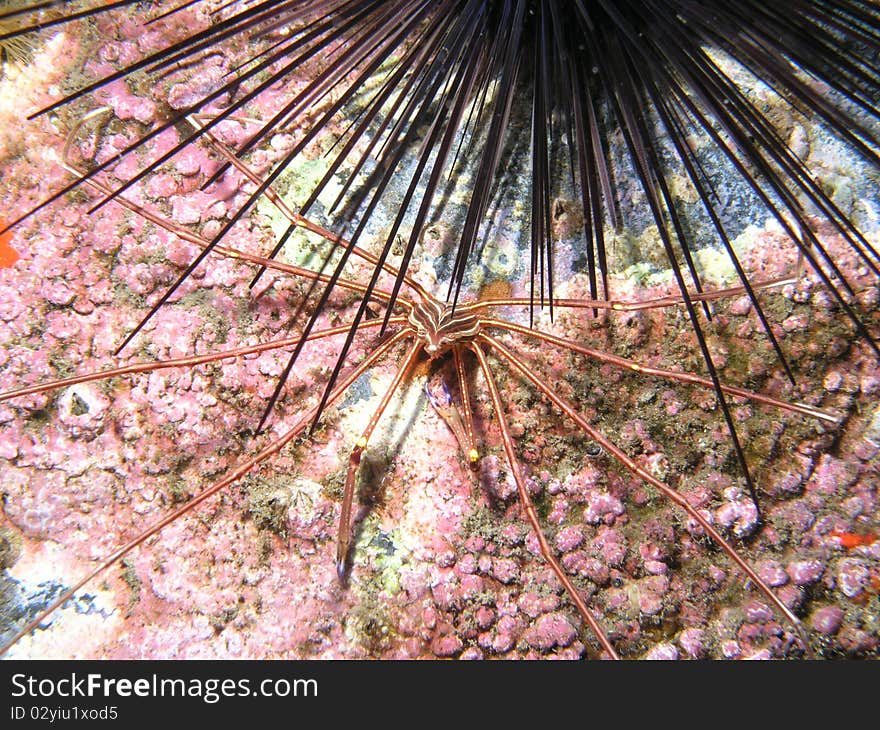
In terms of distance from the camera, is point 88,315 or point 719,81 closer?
point 719,81

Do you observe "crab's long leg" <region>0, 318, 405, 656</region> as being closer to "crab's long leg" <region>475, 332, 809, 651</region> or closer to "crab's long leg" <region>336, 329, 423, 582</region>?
"crab's long leg" <region>336, 329, 423, 582</region>

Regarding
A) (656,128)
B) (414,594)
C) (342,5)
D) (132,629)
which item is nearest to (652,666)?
(414,594)

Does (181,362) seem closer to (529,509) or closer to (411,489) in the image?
(411,489)

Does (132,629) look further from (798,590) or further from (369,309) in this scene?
(798,590)

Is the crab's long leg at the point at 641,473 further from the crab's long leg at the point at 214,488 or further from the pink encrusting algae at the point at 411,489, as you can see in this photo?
the crab's long leg at the point at 214,488

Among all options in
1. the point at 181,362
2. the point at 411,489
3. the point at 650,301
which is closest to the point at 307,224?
Result: the point at 181,362

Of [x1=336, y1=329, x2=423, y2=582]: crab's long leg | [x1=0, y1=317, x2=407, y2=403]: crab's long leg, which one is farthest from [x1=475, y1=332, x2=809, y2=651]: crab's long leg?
[x1=0, y1=317, x2=407, y2=403]: crab's long leg
